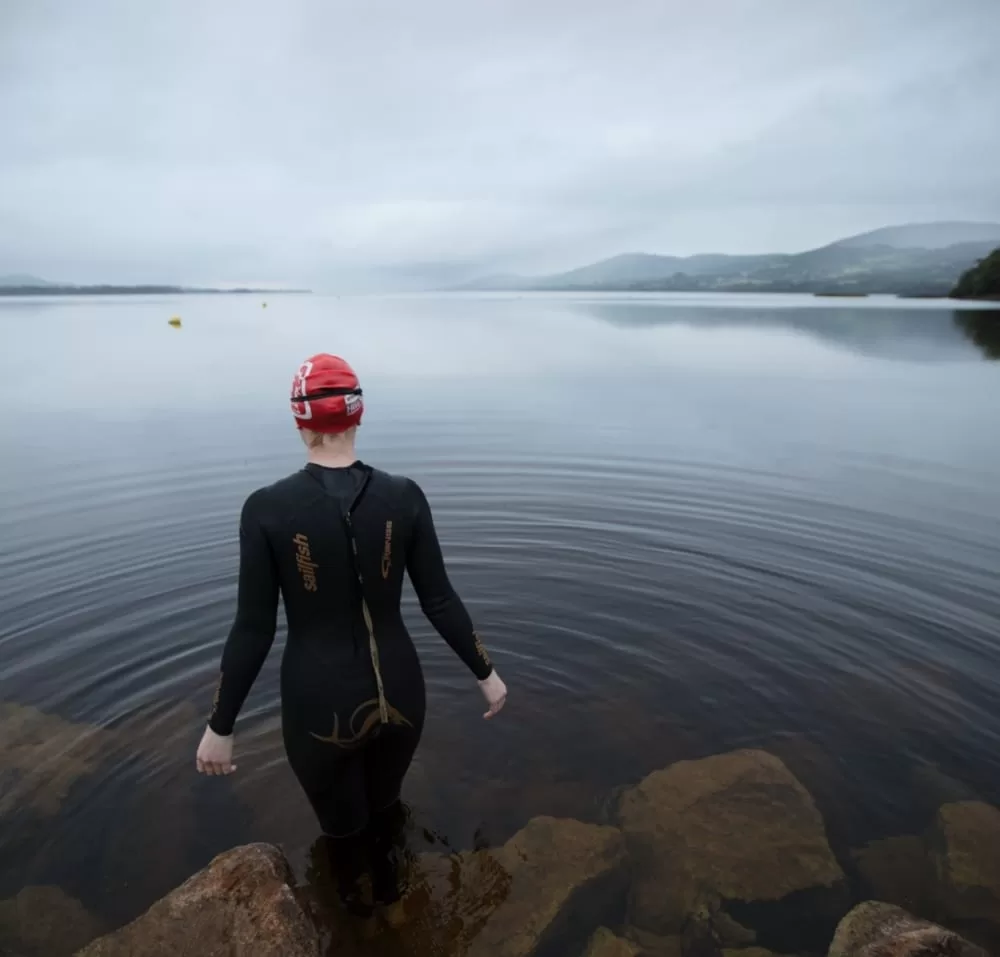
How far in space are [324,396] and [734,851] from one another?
455cm

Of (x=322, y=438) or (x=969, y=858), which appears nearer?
(x=322, y=438)

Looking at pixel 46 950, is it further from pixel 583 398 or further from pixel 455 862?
pixel 583 398

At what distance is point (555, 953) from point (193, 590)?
7.09 metres

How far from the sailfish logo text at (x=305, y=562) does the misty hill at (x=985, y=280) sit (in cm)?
11318

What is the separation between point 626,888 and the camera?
5.17 m

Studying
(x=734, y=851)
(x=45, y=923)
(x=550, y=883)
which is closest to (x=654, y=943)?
(x=550, y=883)

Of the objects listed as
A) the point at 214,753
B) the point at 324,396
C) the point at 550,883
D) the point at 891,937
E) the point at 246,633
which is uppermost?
the point at 324,396

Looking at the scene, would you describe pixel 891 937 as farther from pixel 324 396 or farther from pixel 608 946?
pixel 324 396

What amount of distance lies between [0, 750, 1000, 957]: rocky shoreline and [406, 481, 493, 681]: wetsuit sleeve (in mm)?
1761

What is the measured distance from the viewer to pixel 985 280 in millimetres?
95688

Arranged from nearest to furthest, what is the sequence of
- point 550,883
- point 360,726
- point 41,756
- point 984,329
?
point 360,726
point 550,883
point 41,756
point 984,329

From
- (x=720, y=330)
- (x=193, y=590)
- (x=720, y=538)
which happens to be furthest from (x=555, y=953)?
(x=720, y=330)

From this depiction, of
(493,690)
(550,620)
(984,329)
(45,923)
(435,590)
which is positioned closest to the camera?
(435,590)

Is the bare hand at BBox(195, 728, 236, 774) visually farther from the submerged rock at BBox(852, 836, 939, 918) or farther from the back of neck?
the submerged rock at BBox(852, 836, 939, 918)
